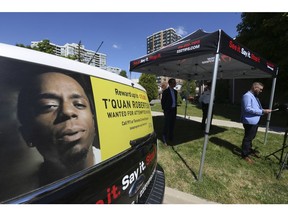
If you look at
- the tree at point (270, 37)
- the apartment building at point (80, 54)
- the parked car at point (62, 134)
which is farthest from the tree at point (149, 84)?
the parked car at point (62, 134)

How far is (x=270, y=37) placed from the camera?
11.1 meters

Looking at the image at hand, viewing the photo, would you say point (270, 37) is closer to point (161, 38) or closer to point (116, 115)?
point (116, 115)

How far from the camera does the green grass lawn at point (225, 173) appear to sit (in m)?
3.32

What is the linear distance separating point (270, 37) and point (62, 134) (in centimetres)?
1326

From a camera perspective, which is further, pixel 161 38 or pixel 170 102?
pixel 161 38

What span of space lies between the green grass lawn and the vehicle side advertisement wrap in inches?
82.1

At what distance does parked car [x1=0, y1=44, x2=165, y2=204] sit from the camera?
0.99m

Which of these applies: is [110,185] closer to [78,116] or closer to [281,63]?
[78,116]

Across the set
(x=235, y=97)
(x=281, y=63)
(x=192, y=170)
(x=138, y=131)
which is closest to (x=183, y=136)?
(x=192, y=170)

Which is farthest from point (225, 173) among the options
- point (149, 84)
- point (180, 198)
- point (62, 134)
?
point (149, 84)

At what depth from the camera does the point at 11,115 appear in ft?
3.26

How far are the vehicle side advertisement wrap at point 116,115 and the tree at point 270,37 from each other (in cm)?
939

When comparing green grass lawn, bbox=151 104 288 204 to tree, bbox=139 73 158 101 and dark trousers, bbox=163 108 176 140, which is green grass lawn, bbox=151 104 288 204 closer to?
dark trousers, bbox=163 108 176 140

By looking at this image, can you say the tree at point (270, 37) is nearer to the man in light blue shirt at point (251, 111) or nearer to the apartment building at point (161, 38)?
the man in light blue shirt at point (251, 111)
